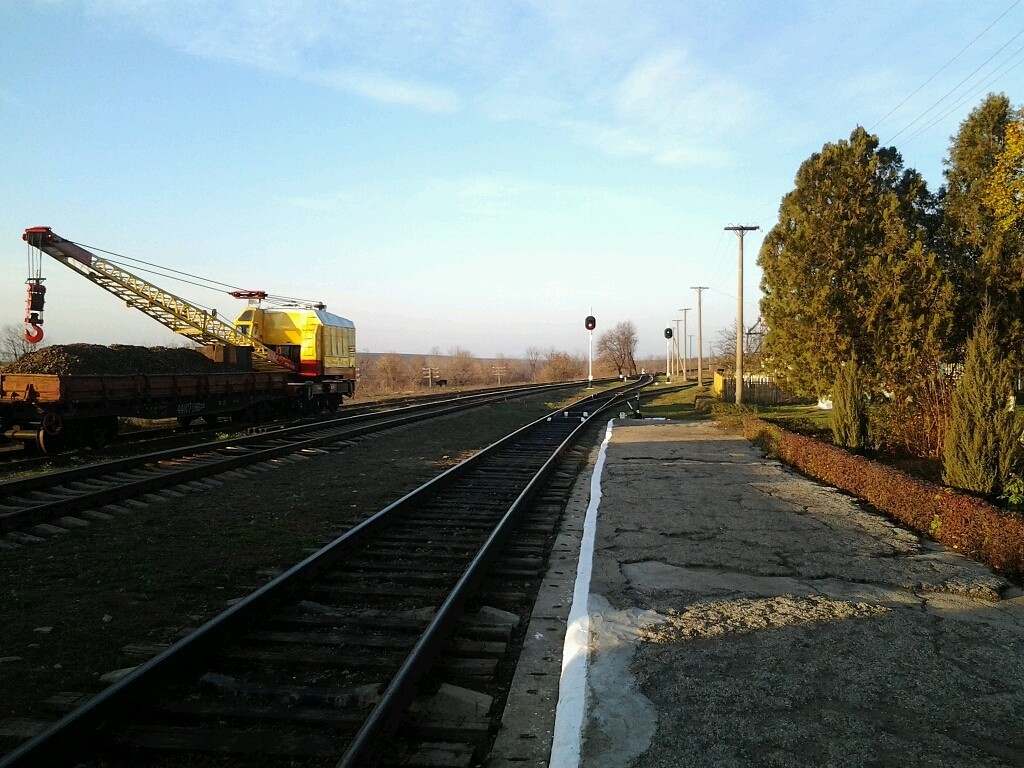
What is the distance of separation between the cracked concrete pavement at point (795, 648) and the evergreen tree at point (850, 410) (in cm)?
587

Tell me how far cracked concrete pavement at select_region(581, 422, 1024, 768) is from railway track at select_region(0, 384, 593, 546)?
589 centimetres

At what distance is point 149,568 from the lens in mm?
6309

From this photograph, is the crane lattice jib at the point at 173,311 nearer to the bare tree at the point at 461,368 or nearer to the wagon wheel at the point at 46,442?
the wagon wheel at the point at 46,442

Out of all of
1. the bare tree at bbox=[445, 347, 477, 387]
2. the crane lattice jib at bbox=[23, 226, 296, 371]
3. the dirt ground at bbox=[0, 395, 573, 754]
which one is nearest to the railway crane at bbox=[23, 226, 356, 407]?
the crane lattice jib at bbox=[23, 226, 296, 371]

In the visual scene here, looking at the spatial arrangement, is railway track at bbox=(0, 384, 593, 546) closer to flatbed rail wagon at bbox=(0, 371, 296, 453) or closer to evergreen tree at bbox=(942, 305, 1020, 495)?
flatbed rail wagon at bbox=(0, 371, 296, 453)

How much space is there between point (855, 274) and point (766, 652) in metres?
18.0

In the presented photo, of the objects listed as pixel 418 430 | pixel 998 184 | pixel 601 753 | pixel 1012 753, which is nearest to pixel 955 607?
pixel 1012 753

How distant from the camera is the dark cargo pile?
44.4 feet

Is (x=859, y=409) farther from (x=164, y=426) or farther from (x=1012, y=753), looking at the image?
(x=164, y=426)

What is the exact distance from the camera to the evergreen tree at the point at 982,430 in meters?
9.00

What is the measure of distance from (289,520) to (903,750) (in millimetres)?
6739

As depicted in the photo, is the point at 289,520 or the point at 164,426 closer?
the point at 289,520

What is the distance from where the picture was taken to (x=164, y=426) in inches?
767

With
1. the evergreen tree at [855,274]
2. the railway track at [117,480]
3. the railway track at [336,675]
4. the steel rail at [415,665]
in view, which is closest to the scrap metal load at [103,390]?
the railway track at [117,480]
